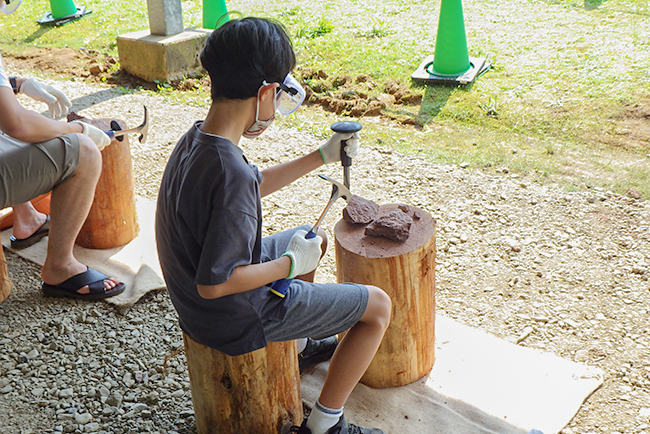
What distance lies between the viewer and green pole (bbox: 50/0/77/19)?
8.16m

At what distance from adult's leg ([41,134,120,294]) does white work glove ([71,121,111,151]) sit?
0.09 metres

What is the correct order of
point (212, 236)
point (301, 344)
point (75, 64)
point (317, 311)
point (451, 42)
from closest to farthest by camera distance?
point (212, 236)
point (317, 311)
point (301, 344)
point (451, 42)
point (75, 64)

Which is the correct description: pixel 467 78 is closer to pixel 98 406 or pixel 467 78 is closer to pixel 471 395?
pixel 471 395

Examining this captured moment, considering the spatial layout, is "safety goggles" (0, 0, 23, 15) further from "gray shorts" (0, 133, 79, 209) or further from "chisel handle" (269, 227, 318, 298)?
"chisel handle" (269, 227, 318, 298)

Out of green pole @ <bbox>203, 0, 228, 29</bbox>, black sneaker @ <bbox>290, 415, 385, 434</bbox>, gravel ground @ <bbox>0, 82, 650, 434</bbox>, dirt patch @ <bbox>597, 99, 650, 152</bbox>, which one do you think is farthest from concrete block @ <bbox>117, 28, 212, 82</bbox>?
black sneaker @ <bbox>290, 415, 385, 434</bbox>

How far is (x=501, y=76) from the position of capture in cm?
542

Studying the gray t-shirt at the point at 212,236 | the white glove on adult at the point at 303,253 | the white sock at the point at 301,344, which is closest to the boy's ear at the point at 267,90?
the gray t-shirt at the point at 212,236

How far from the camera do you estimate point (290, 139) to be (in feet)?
15.2

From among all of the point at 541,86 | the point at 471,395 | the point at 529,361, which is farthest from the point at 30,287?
the point at 541,86

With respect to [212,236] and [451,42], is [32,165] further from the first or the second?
[451,42]

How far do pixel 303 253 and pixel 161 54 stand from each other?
4.81m

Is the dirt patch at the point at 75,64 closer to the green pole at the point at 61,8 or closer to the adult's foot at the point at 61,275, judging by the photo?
the green pole at the point at 61,8

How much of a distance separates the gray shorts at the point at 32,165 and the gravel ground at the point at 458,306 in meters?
0.55

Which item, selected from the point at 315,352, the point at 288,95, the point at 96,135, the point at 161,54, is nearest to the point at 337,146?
the point at 288,95
